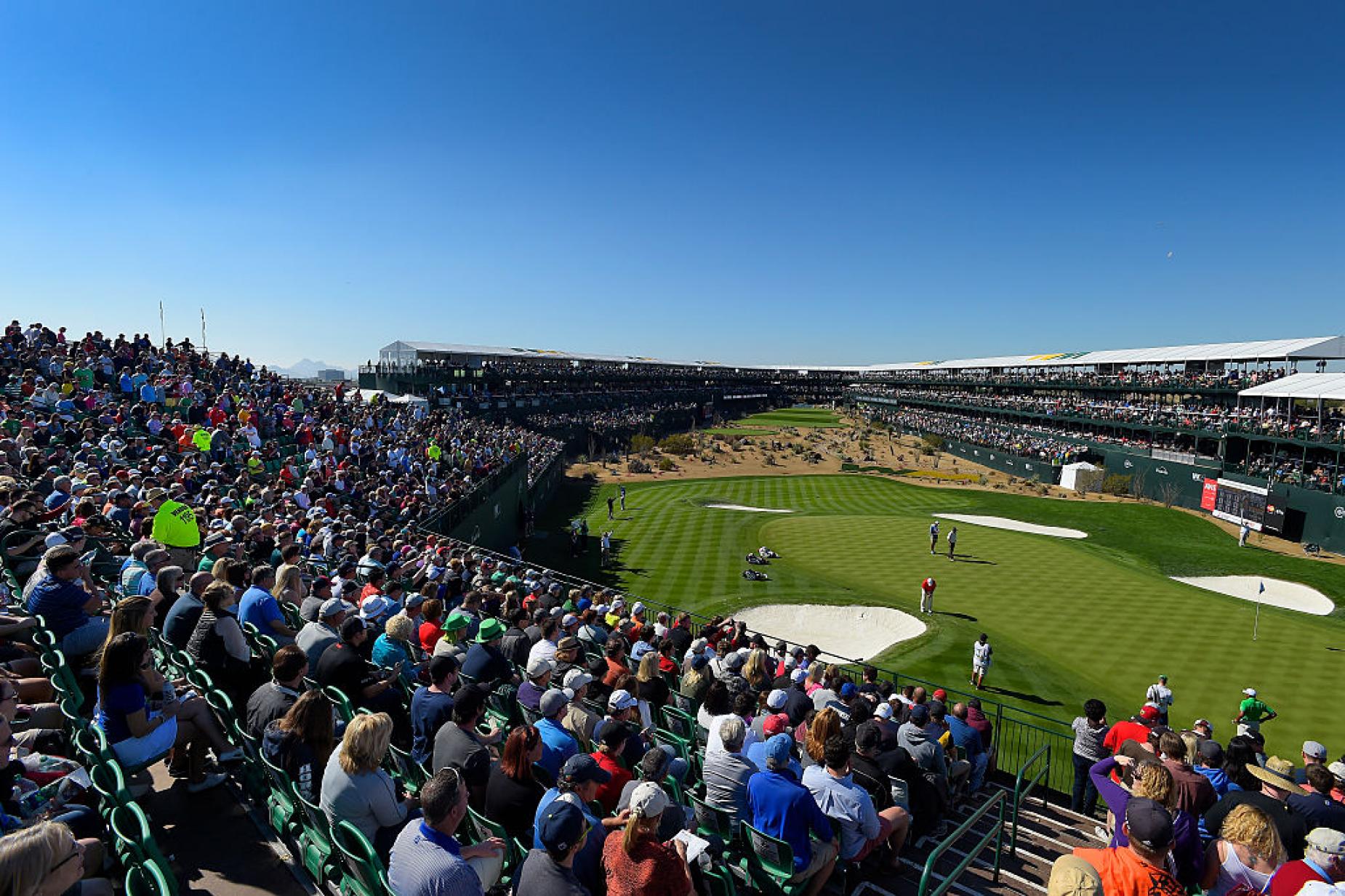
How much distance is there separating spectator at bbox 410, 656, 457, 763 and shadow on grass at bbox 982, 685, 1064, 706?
16312 mm

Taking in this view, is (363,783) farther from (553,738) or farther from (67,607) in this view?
(67,607)

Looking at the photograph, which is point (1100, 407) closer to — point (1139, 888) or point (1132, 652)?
point (1132, 652)

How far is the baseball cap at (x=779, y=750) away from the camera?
19.4ft

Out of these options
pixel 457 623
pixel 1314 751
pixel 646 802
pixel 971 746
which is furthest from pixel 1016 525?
pixel 646 802

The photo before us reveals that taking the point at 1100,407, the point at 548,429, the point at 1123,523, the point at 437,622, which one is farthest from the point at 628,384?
the point at 437,622

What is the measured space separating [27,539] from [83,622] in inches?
152

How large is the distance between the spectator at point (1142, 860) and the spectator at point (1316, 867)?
1219 millimetres

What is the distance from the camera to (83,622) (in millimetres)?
6859

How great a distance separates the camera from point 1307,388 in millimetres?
44219

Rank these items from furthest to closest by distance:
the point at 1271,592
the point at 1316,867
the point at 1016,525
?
1. the point at 1016,525
2. the point at 1271,592
3. the point at 1316,867

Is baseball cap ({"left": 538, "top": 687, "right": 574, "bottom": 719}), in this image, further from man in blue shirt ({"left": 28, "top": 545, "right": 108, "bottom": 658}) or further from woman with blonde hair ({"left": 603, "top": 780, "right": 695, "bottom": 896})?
man in blue shirt ({"left": 28, "top": 545, "right": 108, "bottom": 658})

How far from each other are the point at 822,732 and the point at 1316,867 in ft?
12.0

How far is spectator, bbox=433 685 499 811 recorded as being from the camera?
544 cm

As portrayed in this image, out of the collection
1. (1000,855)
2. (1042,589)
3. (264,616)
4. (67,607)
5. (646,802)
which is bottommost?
(1042,589)
